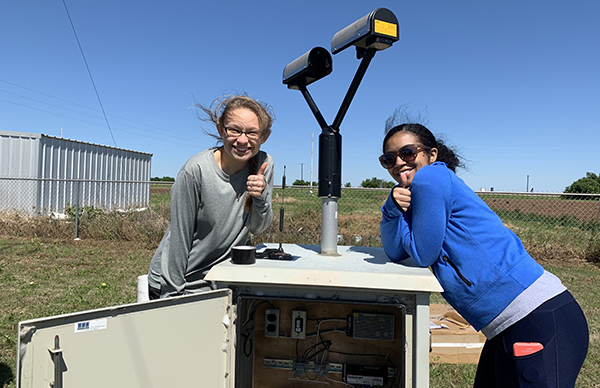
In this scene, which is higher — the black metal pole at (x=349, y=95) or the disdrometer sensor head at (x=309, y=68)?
the disdrometer sensor head at (x=309, y=68)

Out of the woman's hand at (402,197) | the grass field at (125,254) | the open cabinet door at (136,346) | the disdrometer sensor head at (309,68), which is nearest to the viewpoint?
the open cabinet door at (136,346)

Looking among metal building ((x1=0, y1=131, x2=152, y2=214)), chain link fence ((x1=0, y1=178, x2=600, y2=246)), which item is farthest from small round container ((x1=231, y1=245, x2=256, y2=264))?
metal building ((x1=0, y1=131, x2=152, y2=214))

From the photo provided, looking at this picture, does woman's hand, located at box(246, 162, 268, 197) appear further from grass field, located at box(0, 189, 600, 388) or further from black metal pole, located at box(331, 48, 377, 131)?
grass field, located at box(0, 189, 600, 388)

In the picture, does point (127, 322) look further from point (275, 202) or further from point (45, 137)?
point (45, 137)

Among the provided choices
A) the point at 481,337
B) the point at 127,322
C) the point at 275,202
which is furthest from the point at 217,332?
the point at 275,202

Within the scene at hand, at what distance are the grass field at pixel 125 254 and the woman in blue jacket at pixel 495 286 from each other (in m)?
1.78

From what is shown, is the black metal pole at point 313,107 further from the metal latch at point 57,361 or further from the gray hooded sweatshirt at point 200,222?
the metal latch at point 57,361

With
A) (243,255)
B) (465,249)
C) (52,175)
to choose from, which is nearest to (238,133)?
(243,255)

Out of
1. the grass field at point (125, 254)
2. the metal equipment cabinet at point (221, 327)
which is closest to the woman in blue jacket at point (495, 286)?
the metal equipment cabinet at point (221, 327)

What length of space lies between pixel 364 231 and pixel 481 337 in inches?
168

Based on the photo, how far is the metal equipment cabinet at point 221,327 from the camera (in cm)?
122

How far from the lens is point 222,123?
1.96 m

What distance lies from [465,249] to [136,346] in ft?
3.94

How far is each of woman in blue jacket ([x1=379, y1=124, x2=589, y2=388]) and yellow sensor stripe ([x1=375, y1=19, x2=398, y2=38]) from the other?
2.12ft
